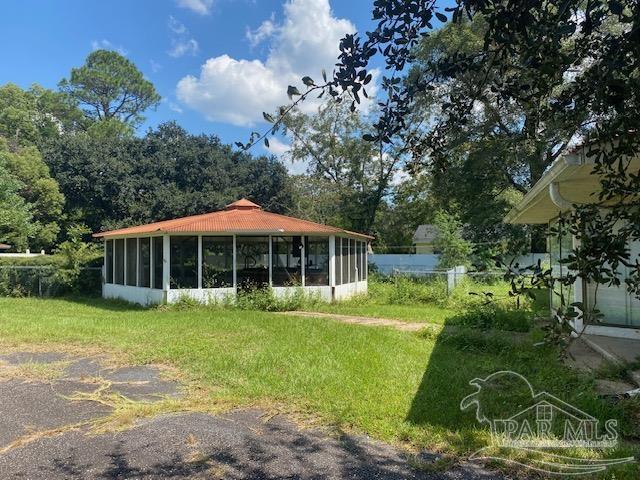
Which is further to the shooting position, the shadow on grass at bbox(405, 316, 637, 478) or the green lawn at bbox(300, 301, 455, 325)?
the green lawn at bbox(300, 301, 455, 325)

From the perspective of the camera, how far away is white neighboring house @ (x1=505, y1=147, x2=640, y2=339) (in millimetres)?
4359

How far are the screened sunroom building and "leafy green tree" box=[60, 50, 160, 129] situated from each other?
→ 34649 mm

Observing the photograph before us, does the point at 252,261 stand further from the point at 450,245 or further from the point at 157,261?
the point at 450,245

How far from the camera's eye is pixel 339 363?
20.2ft

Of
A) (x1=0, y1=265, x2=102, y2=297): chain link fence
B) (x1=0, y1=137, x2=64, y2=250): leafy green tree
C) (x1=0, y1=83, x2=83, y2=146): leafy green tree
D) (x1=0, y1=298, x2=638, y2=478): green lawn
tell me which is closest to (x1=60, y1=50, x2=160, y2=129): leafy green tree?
(x1=0, y1=83, x2=83, y2=146): leafy green tree

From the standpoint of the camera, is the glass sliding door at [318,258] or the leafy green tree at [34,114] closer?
the glass sliding door at [318,258]

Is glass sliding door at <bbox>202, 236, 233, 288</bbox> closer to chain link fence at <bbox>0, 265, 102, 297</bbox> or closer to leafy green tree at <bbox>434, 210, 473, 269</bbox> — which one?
chain link fence at <bbox>0, 265, 102, 297</bbox>

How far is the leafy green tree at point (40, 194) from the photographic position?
2658 cm

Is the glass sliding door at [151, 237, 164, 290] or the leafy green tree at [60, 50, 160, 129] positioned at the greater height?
the leafy green tree at [60, 50, 160, 129]

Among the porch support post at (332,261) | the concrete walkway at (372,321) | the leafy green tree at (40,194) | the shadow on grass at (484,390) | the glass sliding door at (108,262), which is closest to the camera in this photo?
the shadow on grass at (484,390)

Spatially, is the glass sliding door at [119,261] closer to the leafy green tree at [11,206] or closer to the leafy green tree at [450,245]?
the leafy green tree at [11,206]

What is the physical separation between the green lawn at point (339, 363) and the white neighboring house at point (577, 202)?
3.37 ft

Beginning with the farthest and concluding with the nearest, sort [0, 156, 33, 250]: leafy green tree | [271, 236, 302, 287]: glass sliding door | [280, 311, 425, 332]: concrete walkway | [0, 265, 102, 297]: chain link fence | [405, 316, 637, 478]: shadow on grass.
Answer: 1. [0, 156, 33, 250]: leafy green tree
2. [0, 265, 102, 297]: chain link fence
3. [271, 236, 302, 287]: glass sliding door
4. [280, 311, 425, 332]: concrete walkway
5. [405, 316, 637, 478]: shadow on grass

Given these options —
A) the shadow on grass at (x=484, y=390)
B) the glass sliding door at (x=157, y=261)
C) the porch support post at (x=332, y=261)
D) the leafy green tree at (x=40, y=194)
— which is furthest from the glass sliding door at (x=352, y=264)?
the leafy green tree at (x=40, y=194)
